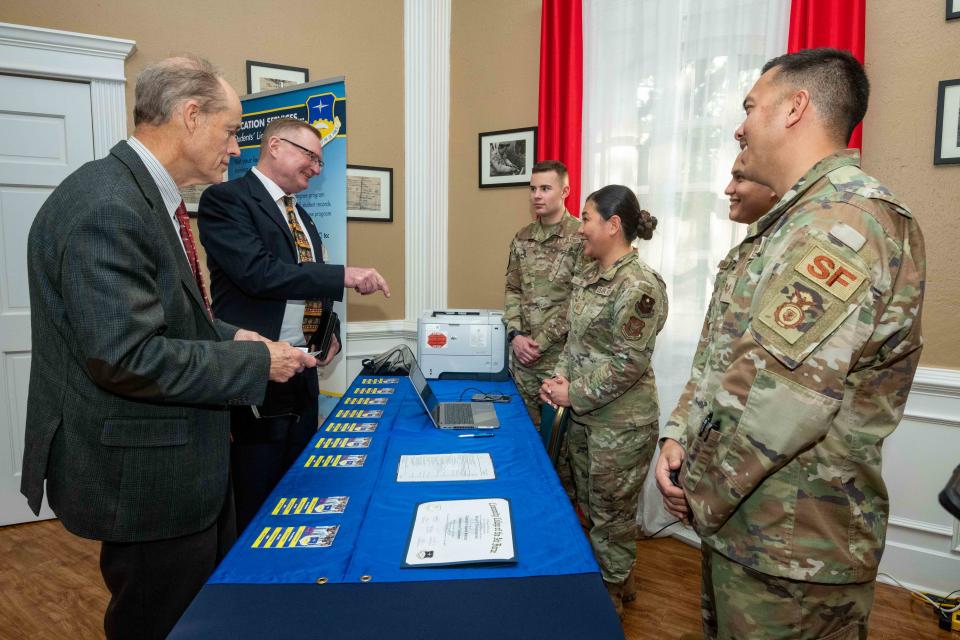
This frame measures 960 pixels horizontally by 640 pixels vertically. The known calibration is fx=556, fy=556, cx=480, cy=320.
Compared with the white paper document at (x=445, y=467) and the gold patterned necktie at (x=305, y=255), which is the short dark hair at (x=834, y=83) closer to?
the white paper document at (x=445, y=467)

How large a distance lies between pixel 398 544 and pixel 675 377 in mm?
2239

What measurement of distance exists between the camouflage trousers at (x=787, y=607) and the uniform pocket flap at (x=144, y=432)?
122 cm

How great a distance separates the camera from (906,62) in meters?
2.41

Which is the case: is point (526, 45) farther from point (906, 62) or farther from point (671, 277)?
point (906, 62)

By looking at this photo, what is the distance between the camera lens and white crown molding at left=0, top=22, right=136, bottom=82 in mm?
2809

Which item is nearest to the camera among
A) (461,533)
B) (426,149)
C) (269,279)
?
(461,533)

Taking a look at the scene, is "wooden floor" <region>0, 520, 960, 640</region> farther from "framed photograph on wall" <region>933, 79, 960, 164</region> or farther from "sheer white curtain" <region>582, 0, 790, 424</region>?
"framed photograph on wall" <region>933, 79, 960, 164</region>

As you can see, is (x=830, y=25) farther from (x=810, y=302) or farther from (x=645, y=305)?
(x=810, y=302)

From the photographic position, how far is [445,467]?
160 centimetres

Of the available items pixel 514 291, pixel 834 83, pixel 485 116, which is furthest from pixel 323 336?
pixel 485 116

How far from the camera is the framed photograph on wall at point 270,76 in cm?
342

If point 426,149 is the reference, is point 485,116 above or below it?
above

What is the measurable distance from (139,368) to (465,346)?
5.80ft

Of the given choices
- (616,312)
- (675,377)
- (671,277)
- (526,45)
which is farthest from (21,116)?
(675,377)
